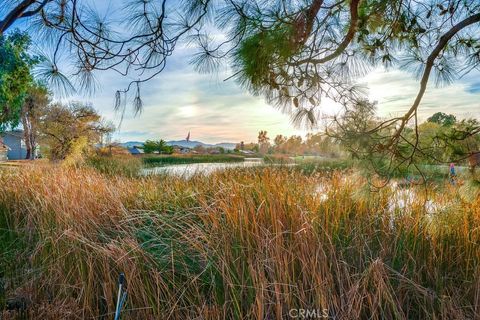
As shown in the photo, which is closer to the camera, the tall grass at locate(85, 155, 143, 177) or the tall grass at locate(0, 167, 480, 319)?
the tall grass at locate(0, 167, 480, 319)

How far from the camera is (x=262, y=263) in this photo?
5.44 ft

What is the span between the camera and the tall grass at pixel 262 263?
1578 millimetres

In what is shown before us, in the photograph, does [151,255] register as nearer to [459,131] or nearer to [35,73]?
[35,73]

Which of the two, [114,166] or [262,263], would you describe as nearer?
[262,263]

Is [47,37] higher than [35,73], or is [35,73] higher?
[47,37]

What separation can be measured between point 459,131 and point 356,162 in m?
0.63

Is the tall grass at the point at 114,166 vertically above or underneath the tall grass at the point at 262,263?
above

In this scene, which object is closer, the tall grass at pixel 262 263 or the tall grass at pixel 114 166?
the tall grass at pixel 262 263

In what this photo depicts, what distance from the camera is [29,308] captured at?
1605 mm

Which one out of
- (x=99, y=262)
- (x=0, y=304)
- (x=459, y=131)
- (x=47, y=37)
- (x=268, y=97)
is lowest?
(x=0, y=304)

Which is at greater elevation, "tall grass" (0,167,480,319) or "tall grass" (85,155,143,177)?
"tall grass" (85,155,143,177)

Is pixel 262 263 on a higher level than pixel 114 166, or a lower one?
lower

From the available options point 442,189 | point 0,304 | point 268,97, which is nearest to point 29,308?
point 0,304

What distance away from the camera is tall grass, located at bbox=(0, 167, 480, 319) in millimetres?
1578
